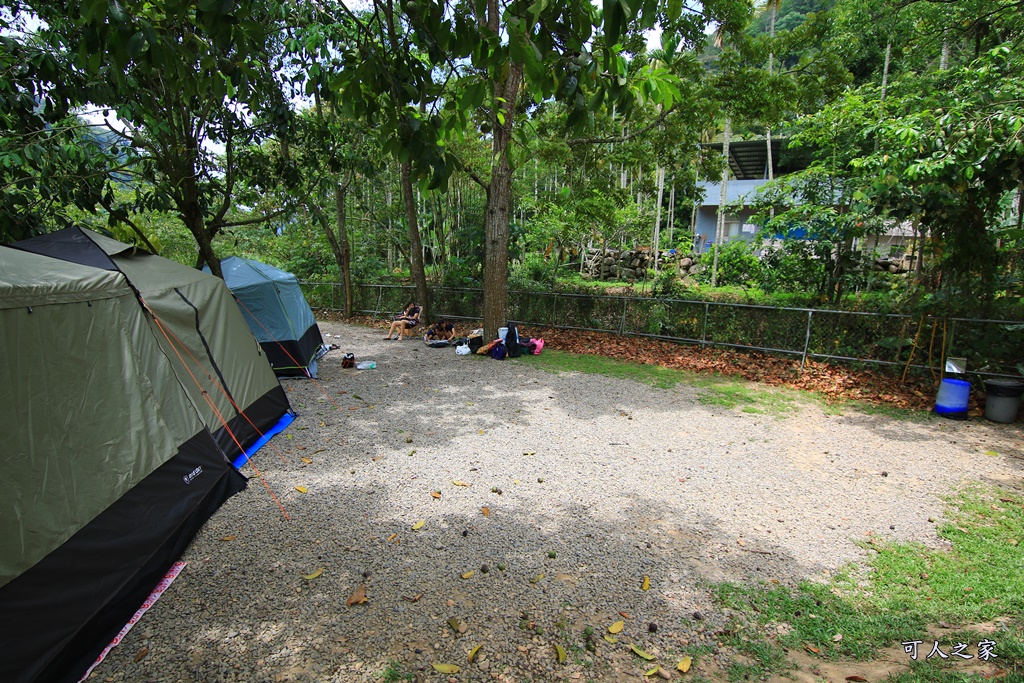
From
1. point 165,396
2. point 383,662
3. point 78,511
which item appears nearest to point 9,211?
point 165,396

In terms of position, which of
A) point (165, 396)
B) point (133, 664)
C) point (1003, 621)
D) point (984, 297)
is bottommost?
point (133, 664)

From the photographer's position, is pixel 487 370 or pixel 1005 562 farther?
pixel 487 370

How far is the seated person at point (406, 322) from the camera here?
39.8 ft

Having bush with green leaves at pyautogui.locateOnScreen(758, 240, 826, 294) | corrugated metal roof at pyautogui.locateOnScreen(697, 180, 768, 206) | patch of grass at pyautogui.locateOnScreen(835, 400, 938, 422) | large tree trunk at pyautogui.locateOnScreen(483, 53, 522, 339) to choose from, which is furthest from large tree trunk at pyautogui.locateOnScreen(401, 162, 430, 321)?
corrugated metal roof at pyautogui.locateOnScreen(697, 180, 768, 206)

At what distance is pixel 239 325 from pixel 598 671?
526 centimetres

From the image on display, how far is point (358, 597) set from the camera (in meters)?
3.08

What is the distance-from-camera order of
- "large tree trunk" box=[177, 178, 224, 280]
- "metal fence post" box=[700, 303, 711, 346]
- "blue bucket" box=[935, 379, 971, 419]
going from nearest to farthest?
"blue bucket" box=[935, 379, 971, 419] < "large tree trunk" box=[177, 178, 224, 280] < "metal fence post" box=[700, 303, 711, 346]

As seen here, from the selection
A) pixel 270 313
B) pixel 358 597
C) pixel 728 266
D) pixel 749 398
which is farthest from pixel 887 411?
pixel 728 266

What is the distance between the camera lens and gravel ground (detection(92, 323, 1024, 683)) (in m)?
2.70

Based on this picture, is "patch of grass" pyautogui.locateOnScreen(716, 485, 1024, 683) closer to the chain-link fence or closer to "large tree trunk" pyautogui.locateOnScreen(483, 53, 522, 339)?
the chain-link fence

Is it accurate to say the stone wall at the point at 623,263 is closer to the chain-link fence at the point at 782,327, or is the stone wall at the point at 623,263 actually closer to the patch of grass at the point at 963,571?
the chain-link fence at the point at 782,327

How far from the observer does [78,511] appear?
2863mm

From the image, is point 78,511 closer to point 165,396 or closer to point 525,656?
point 165,396

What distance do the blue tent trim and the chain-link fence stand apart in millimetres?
6526
